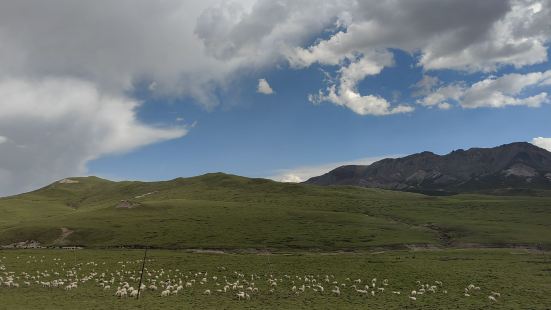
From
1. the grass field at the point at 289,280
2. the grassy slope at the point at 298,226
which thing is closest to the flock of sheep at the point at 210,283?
the grass field at the point at 289,280

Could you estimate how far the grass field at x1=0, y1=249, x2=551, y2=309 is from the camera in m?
41.0

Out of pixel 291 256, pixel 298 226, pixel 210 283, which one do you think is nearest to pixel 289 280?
pixel 210 283

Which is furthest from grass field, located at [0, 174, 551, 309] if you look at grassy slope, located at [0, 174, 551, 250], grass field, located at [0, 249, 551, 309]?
grassy slope, located at [0, 174, 551, 250]

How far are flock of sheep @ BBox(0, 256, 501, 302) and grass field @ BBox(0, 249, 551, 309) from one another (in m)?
0.17

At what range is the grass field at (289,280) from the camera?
41.0m

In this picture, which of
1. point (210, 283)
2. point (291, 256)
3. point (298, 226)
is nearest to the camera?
point (210, 283)

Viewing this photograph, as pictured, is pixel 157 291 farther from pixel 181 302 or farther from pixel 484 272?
pixel 484 272

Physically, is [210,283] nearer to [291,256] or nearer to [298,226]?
[291,256]

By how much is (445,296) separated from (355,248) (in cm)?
5192

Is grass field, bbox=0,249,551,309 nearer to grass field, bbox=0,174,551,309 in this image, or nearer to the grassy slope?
Answer: grass field, bbox=0,174,551,309

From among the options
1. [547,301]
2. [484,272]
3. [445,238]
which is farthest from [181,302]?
[445,238]

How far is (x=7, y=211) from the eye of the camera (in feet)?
613

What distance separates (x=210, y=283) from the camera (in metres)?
53.8

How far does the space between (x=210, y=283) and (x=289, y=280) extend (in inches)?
404
